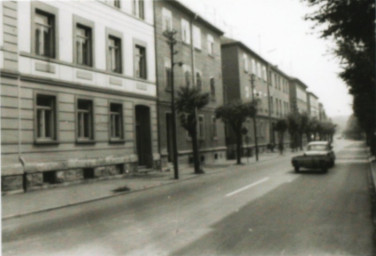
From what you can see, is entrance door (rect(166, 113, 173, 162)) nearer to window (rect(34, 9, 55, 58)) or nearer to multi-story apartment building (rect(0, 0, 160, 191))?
multi-story apartment building (rect(0, 0, 160, 191))

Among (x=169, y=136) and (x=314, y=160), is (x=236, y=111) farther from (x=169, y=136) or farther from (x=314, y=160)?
(x=314, y=160)

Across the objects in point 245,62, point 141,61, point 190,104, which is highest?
point 245,62

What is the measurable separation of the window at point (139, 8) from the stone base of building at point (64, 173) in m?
8.26

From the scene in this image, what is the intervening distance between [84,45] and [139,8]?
5.60 m

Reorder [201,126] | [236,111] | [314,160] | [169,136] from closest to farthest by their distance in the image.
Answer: [314,160]
[169,136]
[236,111]
[201,126]

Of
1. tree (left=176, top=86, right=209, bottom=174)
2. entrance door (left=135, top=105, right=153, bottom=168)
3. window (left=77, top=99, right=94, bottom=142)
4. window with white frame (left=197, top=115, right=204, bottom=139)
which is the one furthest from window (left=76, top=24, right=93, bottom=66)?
window with white frame (left=197, top=115, right=204, bottom=139)

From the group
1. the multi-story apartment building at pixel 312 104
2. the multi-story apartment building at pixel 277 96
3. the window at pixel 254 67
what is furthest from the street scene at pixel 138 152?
the multi-story apartment building at pixel 312 104

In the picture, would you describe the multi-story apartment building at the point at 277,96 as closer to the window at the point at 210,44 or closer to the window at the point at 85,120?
the window at the point at 210,44

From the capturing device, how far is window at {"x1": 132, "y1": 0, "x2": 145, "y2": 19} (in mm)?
21766

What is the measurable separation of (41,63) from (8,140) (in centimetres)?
348

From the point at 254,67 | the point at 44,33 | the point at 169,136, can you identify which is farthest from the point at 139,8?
the point at 254,67

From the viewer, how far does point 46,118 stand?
51.4 feet

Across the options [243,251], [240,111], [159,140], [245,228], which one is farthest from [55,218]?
[240,111]

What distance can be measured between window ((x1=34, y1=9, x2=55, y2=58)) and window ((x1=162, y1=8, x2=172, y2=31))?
32.0 feet
